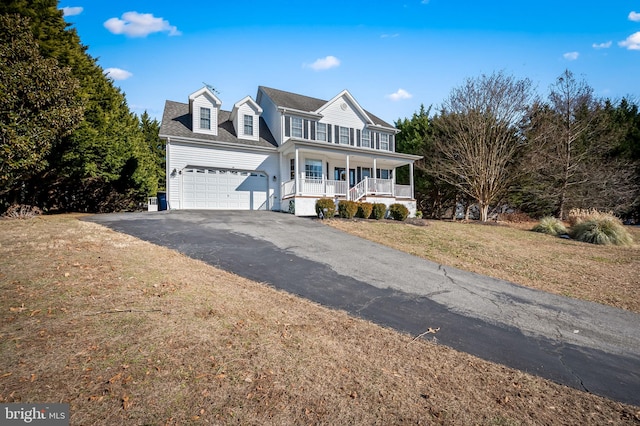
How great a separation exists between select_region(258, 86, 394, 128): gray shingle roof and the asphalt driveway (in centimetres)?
1270

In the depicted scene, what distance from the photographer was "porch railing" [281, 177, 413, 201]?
17016 millimetres

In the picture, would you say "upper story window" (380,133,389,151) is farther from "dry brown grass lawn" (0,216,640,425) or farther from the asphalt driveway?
"dry brown grass lawn" (0,216,640,425)

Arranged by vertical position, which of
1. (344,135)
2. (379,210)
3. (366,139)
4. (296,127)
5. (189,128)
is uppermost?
(296,127)

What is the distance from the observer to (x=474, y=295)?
635 centimetres

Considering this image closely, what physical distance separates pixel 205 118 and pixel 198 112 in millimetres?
499

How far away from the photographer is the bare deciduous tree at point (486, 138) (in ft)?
66.3

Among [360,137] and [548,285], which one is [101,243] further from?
[360,137]

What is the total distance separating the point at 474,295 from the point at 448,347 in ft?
8.91

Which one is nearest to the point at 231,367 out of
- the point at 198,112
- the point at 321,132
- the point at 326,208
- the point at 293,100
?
the point at 326,208

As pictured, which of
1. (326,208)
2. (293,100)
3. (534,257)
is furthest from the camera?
(293,100)

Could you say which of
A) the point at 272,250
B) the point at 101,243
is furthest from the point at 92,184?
the point at 272,250

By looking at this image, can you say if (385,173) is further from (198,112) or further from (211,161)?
(198,112)

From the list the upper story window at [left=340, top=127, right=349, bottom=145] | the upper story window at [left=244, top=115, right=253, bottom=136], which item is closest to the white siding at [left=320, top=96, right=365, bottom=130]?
the upper story window at [left=340, top=127, right=349, bottom=145]

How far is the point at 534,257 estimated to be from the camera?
10.2m
